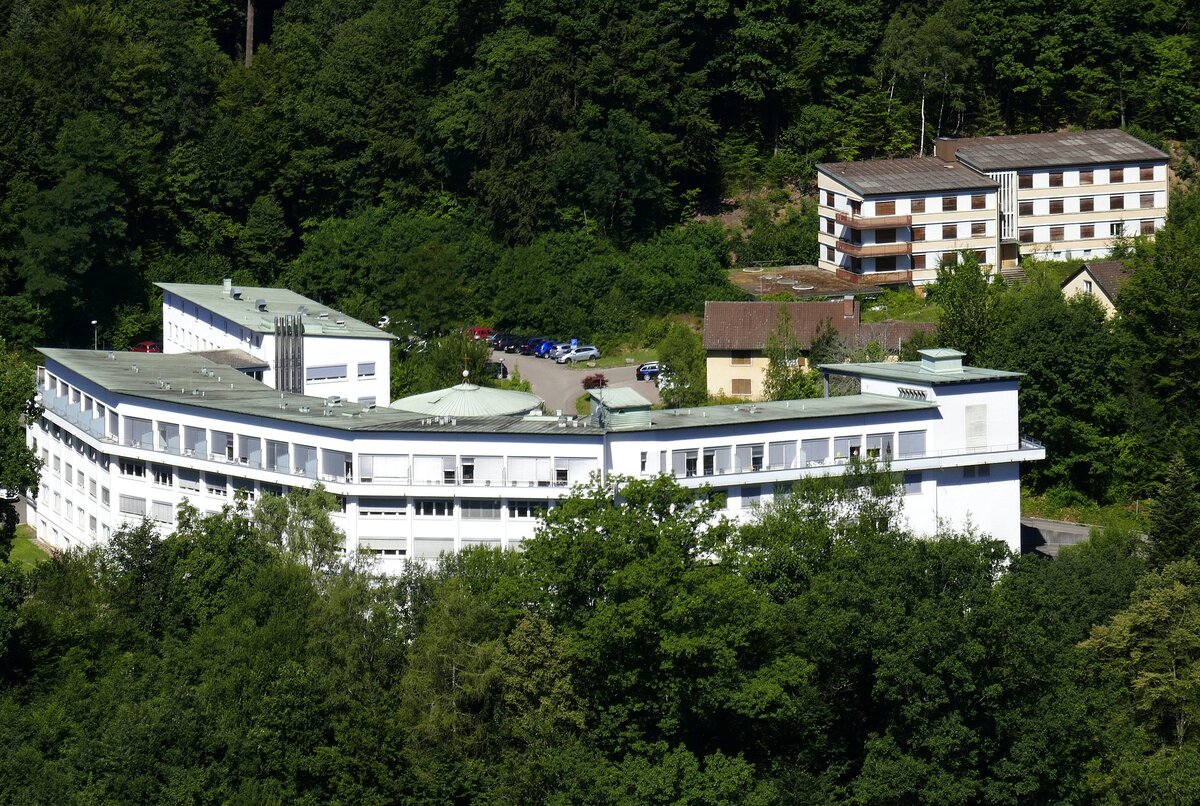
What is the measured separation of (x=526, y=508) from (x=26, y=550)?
23314 mm

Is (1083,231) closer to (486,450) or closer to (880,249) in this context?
(880,249)

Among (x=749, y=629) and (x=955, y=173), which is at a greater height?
(x=955, y=173)

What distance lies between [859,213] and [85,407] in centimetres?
3928

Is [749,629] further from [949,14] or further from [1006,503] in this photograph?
[949,14]

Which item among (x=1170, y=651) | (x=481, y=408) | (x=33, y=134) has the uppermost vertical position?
(x=33, y=134)

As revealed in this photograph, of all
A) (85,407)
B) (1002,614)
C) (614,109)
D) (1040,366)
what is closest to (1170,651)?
(1002,614)

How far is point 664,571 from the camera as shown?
2655 inches

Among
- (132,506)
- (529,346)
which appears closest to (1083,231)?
(529,346)

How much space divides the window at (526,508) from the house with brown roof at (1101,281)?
31.3 metres

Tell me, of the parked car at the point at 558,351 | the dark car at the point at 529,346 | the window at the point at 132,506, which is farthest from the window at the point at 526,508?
the dark car at the point at 529,346

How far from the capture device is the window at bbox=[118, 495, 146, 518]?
283 ft

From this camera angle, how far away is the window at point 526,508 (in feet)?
262

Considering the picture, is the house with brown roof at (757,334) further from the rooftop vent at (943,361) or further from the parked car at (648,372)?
the rooftop vent at (943,361)

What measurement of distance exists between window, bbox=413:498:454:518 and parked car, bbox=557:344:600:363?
28.0 m
